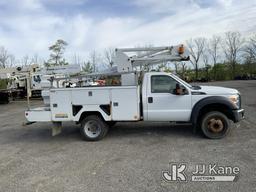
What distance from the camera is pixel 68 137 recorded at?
7.22 meters

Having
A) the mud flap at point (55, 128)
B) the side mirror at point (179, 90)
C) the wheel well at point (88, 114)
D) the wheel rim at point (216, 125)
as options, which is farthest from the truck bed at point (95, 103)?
the wheel rim at point (216, 125)

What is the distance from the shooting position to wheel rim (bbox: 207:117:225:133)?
6.15m

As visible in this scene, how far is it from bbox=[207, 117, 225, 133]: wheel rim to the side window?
1.38 meters

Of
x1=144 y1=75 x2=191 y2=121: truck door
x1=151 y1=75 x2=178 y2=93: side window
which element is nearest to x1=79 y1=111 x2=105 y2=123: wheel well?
x1=144 y1=75 x2=191 y2=121: truck door

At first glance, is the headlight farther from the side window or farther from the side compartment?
the side compartment

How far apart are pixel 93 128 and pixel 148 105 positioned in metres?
1.76

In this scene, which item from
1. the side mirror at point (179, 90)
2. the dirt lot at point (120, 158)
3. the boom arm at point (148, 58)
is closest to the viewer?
the dirt lot at point (120, 158)

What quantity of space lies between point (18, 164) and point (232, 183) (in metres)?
4.44

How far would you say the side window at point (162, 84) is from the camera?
6.39m

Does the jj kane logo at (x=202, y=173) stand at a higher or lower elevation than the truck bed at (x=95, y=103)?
lower

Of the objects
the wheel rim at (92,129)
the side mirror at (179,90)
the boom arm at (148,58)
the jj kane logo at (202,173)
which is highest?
the boom arm at (148,58)

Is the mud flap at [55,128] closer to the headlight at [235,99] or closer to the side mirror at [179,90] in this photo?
the side mirror at [179,90]

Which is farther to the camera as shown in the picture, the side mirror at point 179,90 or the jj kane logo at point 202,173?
the side mirror at point 179,90

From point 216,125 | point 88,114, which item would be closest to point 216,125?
point 216,125
